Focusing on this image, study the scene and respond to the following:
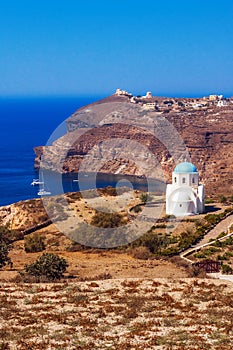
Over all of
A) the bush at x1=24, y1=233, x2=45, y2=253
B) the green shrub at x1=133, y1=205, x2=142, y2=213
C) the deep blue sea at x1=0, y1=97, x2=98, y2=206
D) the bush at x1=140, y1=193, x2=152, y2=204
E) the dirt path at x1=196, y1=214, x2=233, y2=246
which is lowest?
the bush at x1=24, y1=233, x2=45, y2=253

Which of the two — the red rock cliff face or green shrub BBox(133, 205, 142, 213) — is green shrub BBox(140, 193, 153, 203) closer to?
green shrub BBox(133, 205, 142, 213)

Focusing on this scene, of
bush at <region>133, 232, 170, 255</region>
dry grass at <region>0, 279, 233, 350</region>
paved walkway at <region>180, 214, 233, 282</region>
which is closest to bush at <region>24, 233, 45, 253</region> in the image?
bush at <region>133, 232, 170, 255</region>

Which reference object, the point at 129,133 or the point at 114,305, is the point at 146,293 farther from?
the point at 129,133

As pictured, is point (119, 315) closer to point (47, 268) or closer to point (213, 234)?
point (47, 268)

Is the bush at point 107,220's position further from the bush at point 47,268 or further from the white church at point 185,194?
the bush at point 47,268

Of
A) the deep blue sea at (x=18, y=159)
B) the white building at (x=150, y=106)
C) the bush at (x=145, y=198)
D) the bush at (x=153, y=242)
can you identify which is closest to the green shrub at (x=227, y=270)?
the bush at (x=153, y=242)
